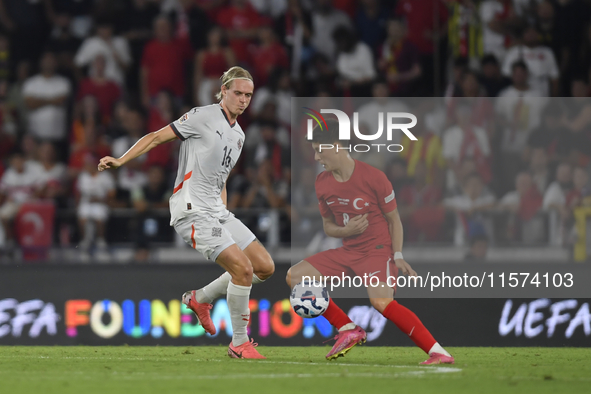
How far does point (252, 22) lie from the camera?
41.1 ft

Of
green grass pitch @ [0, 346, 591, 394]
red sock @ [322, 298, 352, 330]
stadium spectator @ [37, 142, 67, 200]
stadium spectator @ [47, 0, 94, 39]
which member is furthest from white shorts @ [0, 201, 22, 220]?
red sock @ [322, 298, 352, 330]

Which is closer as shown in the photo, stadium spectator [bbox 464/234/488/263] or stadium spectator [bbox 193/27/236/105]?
stadium spectator [bbox 464/234/488/263]

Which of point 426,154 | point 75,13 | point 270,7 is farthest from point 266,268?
point 75,13

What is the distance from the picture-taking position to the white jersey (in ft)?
22.2

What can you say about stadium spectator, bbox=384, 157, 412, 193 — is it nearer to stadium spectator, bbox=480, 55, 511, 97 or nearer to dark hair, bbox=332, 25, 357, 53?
stadium spectator, bbox=480, 55, 511, 97

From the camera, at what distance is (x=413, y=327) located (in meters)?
6.45

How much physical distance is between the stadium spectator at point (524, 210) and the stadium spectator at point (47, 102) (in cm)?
577

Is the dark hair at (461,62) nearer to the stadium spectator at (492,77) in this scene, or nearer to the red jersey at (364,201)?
the stadium spectator at (492,77)

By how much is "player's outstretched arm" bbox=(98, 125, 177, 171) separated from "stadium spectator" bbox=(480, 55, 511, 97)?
5682mm

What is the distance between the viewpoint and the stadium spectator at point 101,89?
1171 cm

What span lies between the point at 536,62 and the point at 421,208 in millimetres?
3584

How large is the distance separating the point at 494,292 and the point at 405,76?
153 inches

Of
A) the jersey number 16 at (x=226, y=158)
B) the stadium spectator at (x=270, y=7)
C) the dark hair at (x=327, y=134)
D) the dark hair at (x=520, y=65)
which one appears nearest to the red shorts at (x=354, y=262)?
the dark hair at (x=327, y=134)

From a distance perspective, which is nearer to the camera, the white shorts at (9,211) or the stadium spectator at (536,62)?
the white shorts at (9,211)
